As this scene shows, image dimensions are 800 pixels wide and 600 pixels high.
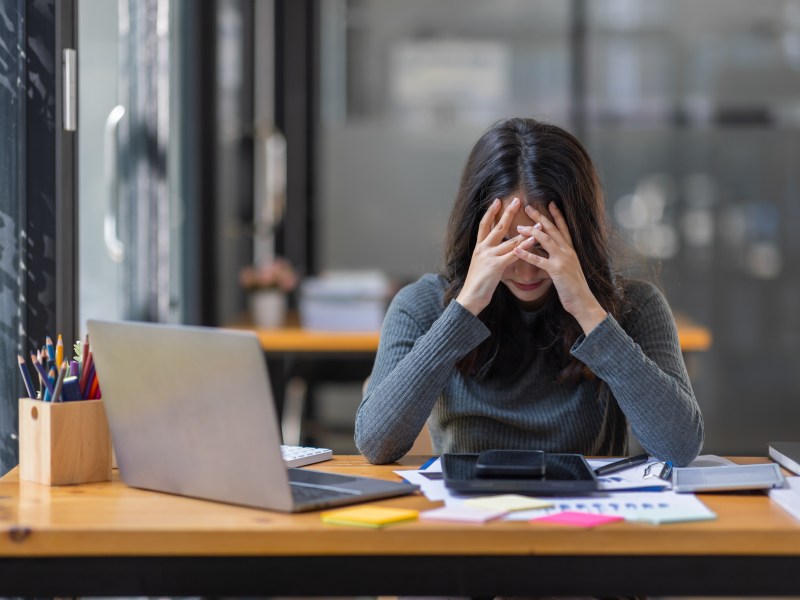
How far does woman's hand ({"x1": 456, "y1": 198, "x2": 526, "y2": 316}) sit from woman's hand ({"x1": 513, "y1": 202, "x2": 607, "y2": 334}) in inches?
A: 0.8

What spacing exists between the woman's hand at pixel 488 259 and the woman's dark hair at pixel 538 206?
5cm

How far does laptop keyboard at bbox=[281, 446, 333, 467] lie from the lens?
1.67 metres

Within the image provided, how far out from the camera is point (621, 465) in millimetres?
1632

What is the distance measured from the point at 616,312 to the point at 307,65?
3.67 metres

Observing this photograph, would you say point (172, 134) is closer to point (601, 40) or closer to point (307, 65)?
point (307, 65)

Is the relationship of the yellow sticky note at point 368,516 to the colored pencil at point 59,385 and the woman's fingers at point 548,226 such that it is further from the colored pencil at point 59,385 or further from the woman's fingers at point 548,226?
the woman's fingers at point 548,226

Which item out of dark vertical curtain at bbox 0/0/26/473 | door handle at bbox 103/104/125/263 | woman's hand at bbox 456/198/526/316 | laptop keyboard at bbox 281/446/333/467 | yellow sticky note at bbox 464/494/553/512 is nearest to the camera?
yellow sticky note at bbox 464/494/553/512

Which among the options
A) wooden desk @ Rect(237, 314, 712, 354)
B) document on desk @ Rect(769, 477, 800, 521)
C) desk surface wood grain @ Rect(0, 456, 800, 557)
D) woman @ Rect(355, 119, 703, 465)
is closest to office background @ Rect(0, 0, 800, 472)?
wooden desk @ Rect(237, 314, 712, 354)

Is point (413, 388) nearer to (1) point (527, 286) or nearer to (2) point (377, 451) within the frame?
(2) point (377, 451)

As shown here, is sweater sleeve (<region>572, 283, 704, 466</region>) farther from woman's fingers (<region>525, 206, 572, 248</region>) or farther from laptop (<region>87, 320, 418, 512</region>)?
laptop (<region>87, 320, 418, 512</region>)

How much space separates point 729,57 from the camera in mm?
5379

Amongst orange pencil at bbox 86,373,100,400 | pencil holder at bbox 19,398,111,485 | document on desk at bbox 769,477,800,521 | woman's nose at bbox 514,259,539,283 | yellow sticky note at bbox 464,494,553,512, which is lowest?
document on desk at bbox 769,477,800,521

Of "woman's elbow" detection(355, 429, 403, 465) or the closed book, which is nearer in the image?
the closed book

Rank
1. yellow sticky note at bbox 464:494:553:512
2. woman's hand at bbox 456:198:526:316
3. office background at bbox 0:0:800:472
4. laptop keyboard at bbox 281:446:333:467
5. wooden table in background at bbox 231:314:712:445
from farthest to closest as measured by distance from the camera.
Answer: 1. office background at bbox 0:0:800:472
2. wooden table in background at bbox 231:314:712:445
3. woman's hand at bbox 456:198:526:316
4. laptop keyboard at bbox 281:446:333:467
5. yellow sticky note at bbox 464:494:553:512
